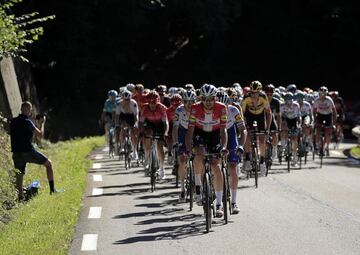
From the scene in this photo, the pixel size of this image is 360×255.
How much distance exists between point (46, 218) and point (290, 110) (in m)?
10.5

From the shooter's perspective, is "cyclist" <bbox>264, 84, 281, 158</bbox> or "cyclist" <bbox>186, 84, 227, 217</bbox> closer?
"cyclist" <bbox>186, 84, 227, 217</bbox>

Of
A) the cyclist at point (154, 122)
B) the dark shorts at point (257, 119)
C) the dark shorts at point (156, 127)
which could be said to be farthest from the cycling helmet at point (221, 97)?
the dark shorts at point (257, 119)

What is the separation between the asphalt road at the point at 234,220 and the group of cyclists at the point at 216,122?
1.83ft

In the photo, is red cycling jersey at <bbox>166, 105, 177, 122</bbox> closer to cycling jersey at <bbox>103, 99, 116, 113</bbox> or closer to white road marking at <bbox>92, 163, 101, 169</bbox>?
white road marking at <bbox>92, 163, 101, 169</bbox>

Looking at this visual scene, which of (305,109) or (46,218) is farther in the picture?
(305,109)

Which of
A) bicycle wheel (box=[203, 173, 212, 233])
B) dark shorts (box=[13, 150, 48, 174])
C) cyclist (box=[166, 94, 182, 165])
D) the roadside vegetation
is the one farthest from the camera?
cyclist (box=[166, 94, 182, 165])

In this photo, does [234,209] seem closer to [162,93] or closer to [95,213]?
[95,213]

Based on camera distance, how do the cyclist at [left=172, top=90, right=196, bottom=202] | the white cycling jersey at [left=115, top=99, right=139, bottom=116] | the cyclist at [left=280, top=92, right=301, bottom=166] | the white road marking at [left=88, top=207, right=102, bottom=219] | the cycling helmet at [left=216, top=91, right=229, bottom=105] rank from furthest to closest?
the cyclist at [left=280, top=92, right=301, bottom=166] < the white cycling jersey at [left=115, top=99, right=139, bottom=116] < the cyclist at [left=172, top=90, right=196, bottom=202] < the cycling helmet at [left=216, top=91, right=229, bottom=105] < the white road marking at [left=88, top=207, right=102, bottom=219]

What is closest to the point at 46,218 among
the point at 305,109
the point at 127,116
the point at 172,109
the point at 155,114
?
the point at 155,114

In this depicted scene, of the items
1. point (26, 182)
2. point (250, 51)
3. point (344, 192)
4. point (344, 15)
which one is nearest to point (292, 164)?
point (344, 192)

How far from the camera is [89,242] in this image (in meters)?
10.5

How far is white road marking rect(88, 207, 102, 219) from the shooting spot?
12.6 metres

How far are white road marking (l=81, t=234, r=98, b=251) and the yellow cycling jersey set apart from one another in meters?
7.46

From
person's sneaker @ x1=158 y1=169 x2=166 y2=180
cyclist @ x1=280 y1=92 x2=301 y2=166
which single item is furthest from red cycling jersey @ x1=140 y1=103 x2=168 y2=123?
cyclist @ x1=280 y1=92 x2=301 y2=166
